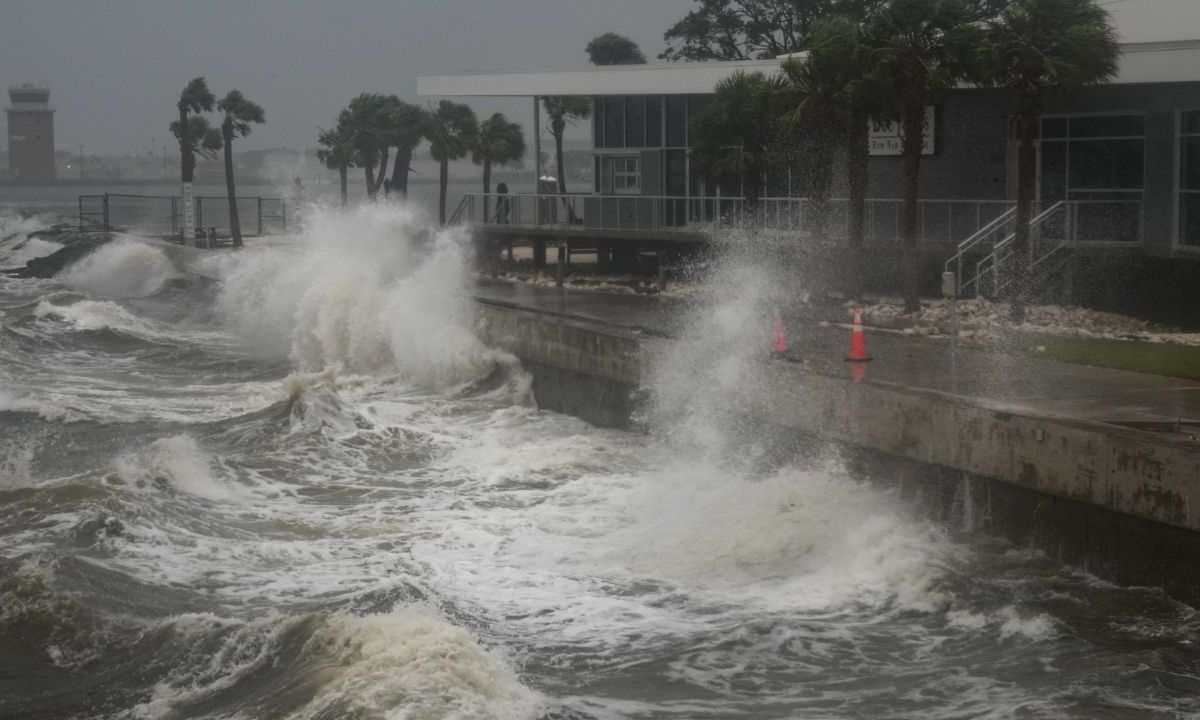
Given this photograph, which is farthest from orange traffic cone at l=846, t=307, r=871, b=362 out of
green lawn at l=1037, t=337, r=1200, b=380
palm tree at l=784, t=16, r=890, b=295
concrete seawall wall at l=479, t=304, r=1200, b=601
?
palm tree at l=784, t=16, r=890, b=295

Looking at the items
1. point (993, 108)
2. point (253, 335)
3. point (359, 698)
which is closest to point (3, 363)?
point (253, 335)

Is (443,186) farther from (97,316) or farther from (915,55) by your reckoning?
(915,55)

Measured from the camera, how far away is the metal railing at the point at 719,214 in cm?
2538

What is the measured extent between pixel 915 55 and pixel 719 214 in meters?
8.74

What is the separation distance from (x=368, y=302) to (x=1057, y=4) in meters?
14.0

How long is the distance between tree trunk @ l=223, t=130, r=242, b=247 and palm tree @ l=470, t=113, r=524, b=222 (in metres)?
8.78

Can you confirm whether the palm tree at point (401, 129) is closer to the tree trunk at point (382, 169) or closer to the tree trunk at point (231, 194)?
the tree trunk at point (382, 169)

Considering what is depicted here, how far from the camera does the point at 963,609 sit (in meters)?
11.2

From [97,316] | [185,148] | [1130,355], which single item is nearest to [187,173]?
[185,148]

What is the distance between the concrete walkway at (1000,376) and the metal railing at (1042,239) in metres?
3.18

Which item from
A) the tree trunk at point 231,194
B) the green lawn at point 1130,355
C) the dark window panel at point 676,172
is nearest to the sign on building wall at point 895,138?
the dark window panel at point 676,172

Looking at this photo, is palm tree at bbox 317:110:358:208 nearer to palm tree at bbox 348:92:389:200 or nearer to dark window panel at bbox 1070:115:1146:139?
palm tree at bbox 348:92:389:200

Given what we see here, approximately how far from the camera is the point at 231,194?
54281mm

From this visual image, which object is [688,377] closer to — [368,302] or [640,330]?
[640,330]
